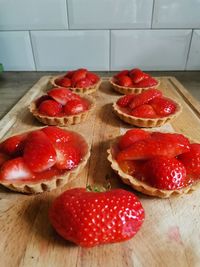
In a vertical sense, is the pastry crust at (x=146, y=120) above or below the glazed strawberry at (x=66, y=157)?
below

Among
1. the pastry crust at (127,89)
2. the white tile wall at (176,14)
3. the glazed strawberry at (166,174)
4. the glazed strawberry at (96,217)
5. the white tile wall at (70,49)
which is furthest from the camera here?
the white tile wall at (70,49)

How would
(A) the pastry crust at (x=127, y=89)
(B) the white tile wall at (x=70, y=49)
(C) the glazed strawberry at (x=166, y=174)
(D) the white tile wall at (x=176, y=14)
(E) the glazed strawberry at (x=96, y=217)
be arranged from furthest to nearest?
(B) the white tile wall at (x=70, y=49) < (D) the white tile wall at (x=176, y=14) < (A) the pastry crust at (x=127, y=89) < (C) the glazed strawberry at (x=166, y=174) < (E) the glazed strawberry at (x=96, y=217)

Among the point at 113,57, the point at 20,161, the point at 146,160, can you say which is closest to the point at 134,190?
the point at 146,160

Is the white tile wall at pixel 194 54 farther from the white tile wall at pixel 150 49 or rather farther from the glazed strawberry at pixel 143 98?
the glazed strawberry at pixel 143 98

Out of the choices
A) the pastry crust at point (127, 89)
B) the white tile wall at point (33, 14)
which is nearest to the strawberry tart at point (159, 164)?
the pastry crust at point (127, 89)

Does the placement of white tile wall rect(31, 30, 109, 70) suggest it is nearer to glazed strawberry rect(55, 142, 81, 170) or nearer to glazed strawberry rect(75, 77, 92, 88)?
glazed strawberry rect(75, 77, 92, 88)

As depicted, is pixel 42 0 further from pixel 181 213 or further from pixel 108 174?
pixel 181 213

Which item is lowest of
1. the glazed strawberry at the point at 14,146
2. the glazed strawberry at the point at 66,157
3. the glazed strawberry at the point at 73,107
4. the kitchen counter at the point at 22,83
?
the kitchen counter at the point at 22,83
